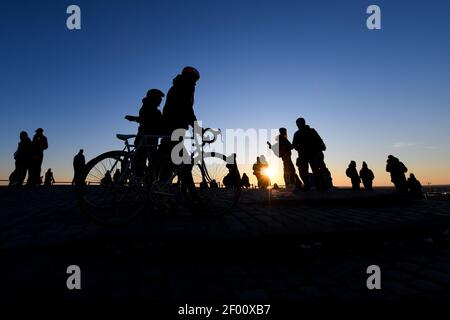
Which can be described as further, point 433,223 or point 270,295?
point 433,223

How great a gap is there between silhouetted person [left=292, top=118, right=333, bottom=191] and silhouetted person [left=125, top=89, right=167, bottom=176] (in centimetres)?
538

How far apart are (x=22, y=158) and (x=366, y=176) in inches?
689

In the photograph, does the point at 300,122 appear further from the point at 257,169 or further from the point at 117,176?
the point at 257,169

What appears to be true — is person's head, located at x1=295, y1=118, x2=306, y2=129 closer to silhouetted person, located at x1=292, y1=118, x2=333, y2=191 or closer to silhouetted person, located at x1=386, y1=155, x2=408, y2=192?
silhouetted person, located at x1=292, y1=118, x2=333, y2=191

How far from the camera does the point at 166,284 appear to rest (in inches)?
88.2

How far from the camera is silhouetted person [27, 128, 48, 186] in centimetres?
1173

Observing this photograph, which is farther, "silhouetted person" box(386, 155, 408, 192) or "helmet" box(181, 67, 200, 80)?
"silhouetted person" box(386, 155, 408, 192)

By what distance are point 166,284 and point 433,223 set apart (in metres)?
3.90

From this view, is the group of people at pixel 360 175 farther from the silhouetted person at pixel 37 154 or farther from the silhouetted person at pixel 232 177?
the silhouetted person at pixel 37 154

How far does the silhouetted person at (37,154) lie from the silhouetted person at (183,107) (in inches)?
400

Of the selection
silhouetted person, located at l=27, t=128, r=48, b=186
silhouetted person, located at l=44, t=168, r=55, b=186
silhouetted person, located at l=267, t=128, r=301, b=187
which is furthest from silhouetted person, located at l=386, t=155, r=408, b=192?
silhouetted person, located at l=44, t=168, r=55, b=186
